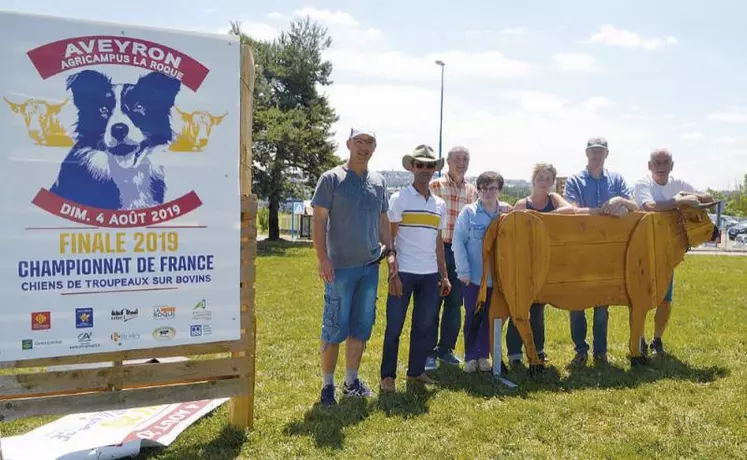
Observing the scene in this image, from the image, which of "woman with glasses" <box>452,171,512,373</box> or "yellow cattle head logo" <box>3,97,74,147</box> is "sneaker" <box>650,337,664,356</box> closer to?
"woman with glasses" <box>452,171,512,373</box>

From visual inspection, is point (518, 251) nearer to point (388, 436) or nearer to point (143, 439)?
point (388, 436)

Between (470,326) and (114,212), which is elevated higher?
(114,212)

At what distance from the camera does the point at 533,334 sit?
5480mm

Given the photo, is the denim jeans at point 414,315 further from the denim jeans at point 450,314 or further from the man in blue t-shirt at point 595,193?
the man in blue t-shirt at point 595,193

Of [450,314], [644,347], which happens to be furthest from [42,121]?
[644,347]

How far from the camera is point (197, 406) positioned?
4.44 m

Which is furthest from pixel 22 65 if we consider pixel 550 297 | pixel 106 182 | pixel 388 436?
pixel 550 297

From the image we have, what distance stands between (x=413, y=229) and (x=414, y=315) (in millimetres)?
723

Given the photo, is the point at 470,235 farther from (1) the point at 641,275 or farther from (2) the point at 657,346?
(2) the point at 657,346

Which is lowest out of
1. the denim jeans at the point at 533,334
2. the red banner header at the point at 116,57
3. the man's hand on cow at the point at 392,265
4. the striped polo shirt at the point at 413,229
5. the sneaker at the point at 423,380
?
the sneaker at the point at 423,380

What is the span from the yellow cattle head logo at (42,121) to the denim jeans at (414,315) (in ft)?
8.51

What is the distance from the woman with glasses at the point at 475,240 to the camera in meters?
5.02

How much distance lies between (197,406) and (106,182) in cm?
190

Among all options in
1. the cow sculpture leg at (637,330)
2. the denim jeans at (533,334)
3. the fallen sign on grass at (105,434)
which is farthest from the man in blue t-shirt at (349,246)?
the cow sculpture leg at (637,330)
